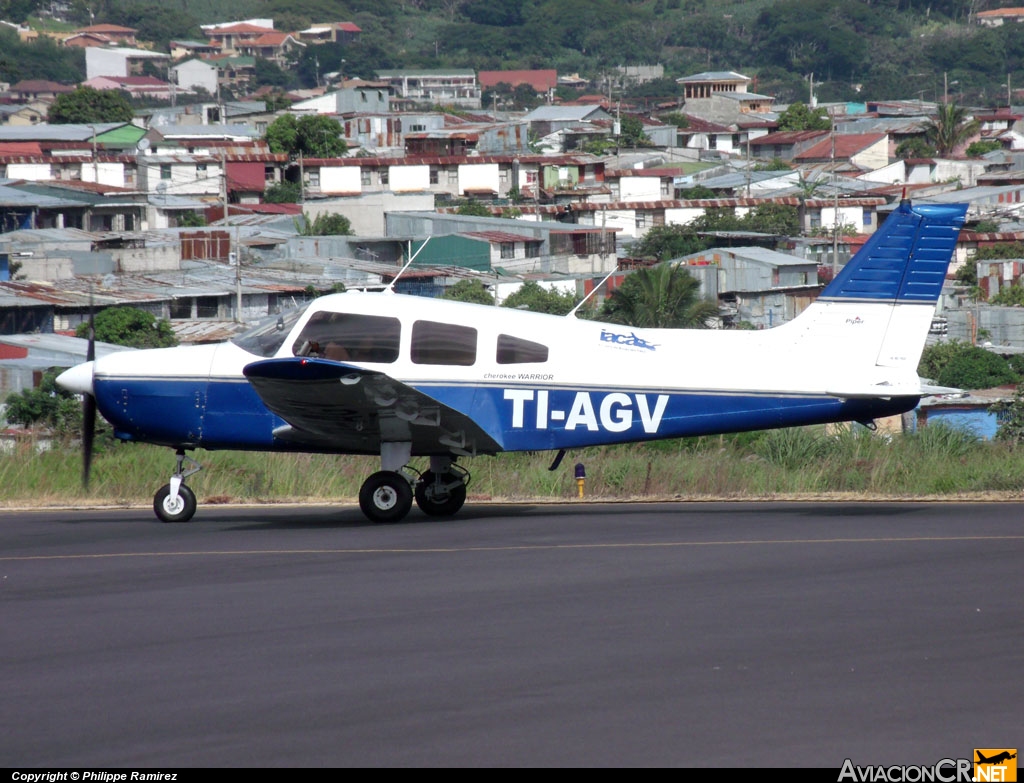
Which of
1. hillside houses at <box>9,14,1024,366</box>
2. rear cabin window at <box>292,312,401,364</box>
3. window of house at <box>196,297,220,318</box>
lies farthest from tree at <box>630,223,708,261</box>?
rear cabin window at <box>292,312,401,364</box>

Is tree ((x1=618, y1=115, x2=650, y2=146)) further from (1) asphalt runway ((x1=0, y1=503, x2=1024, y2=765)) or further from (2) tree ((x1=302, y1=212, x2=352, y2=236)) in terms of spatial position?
(1) asphalt runway ((x1=0, y1=503, x2=1024, y2=765))

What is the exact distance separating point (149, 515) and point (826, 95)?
170030 millimetres

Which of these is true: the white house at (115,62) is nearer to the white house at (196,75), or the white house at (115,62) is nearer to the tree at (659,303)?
the white house at (196,75)

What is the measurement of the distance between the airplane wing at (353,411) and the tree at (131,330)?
85.6 feet

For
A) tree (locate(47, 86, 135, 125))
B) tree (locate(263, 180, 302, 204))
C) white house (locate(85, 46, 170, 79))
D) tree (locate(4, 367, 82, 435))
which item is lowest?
tree (locate(4, 367, 82, 435))

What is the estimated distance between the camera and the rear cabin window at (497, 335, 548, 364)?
11.2 metres

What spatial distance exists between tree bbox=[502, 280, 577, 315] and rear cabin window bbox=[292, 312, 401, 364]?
33201 mm

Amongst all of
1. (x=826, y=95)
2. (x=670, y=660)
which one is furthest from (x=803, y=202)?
(x=826, y=95)

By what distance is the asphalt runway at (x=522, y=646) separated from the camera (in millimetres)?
5156

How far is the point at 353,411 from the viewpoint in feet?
36.4

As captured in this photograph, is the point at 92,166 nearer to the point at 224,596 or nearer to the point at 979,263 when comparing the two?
the point at 979,263

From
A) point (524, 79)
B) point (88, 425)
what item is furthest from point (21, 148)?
point (524, 79)

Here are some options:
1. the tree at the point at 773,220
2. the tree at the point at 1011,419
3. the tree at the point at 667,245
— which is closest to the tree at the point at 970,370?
the tree at the point at 1011,419

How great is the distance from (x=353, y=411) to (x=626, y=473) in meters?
3.50
